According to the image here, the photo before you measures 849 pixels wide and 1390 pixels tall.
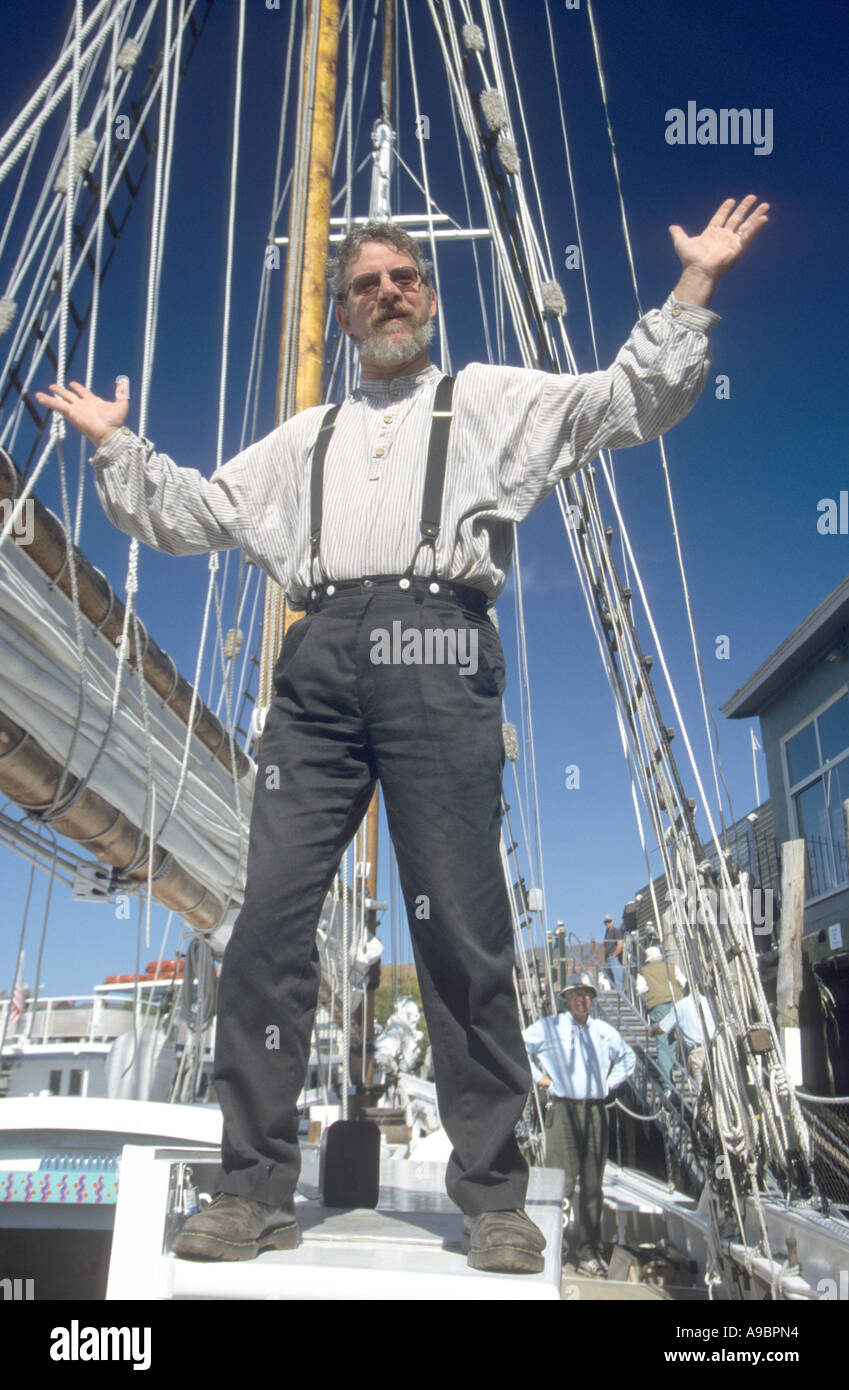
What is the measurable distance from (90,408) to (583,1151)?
5.74 meters

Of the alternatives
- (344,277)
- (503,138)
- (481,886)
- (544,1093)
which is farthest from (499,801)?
(544,1093)

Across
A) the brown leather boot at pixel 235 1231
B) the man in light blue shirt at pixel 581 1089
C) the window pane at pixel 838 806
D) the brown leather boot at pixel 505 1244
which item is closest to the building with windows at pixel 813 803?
the window pane at pixel 838 806

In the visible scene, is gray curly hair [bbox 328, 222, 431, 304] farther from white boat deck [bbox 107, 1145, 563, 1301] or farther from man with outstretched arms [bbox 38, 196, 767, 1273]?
white boat deck [bbox 107, 1145, 563, 1301]

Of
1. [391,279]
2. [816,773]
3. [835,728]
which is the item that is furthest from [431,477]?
[816,773]

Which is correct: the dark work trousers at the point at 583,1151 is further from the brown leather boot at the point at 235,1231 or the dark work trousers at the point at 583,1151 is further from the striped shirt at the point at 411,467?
the striped shirt at the point at 411,467

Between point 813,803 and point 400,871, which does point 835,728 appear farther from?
point 400,871

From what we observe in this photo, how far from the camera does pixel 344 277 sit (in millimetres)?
2070

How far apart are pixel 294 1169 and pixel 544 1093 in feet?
17.7

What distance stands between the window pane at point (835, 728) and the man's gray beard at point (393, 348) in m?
12.4

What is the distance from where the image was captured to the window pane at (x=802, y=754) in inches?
557

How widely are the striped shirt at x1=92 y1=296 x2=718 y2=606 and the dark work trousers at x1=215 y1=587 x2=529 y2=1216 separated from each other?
130 mm

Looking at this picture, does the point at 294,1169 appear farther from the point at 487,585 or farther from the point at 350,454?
the point at 350,454

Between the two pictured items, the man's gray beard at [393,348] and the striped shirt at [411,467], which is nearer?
the striped shirt at [411,467]

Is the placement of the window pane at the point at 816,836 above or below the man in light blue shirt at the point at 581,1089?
above
